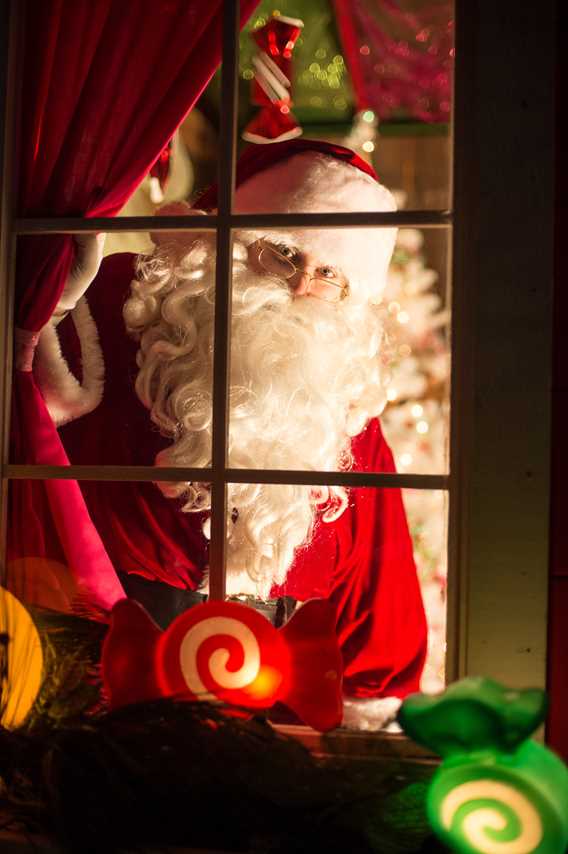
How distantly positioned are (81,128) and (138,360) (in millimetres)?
476

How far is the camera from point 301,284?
5.81ft

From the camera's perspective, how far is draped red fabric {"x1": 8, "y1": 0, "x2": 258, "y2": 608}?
1661mm

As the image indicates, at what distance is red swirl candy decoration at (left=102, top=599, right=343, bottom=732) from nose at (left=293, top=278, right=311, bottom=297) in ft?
2.29

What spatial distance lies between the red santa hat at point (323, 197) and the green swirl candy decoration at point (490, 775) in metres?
0.87

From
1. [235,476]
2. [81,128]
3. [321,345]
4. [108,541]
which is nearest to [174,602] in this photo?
[108,541]

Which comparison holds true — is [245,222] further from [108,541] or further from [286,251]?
[108,541]

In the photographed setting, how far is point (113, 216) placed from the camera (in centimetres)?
168

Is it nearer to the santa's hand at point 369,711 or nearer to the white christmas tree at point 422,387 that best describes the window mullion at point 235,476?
the white christmas tree at point 422,387

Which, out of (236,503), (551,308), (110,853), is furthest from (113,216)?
(110,853)

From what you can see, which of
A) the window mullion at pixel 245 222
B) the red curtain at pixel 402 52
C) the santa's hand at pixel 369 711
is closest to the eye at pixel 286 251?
the window mullion at pixel 245 222

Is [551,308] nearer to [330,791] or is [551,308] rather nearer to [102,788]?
[330,791]

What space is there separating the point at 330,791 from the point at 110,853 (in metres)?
0.36

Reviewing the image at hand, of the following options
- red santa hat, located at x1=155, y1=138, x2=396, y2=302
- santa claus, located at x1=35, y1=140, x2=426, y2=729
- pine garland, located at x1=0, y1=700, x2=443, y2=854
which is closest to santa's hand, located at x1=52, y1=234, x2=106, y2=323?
santa claus, located at x1=35, y1=140, x2=426, y2=729

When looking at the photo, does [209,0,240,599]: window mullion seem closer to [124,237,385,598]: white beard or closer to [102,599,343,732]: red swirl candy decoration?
[124,237,385,598]: white beard
